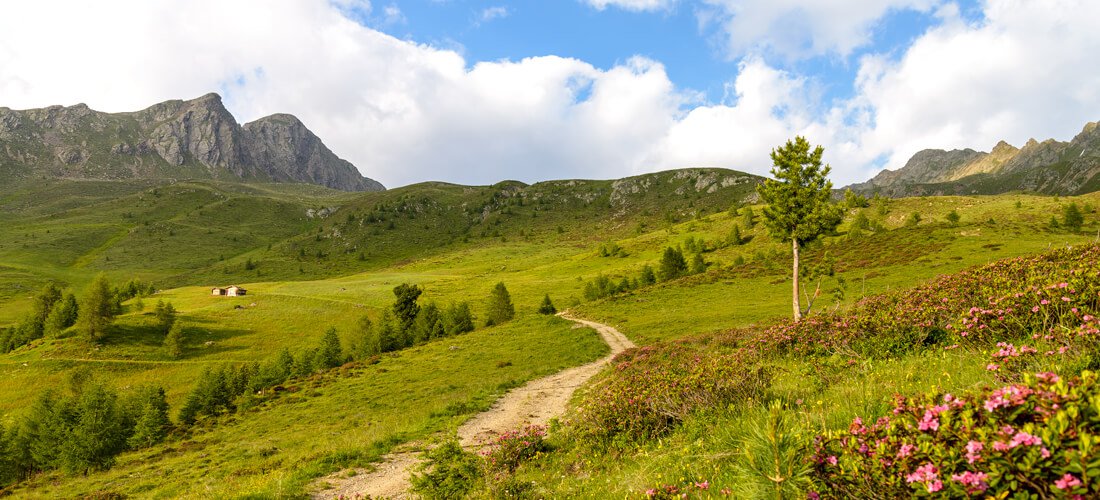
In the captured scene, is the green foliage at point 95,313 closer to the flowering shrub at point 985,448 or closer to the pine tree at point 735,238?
the flowering shrub at point 985,448

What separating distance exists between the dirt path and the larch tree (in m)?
17.0

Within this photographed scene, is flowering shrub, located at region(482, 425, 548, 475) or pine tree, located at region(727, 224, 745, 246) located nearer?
flowering shrub, located at region(482, 425, 548, 475)

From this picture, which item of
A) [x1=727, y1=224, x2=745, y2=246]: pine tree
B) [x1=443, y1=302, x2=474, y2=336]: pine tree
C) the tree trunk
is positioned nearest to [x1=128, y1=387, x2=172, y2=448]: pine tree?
[x1=443, y1=302, x2=474, y2=336]: pine tree

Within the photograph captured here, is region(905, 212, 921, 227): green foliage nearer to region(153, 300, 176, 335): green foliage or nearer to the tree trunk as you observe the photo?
the tree trunk

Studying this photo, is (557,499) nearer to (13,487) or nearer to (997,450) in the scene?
(997,450)

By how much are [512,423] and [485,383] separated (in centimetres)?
1042

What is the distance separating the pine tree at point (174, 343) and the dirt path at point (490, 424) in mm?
77819

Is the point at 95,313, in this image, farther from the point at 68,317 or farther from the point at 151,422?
the point at 151,422

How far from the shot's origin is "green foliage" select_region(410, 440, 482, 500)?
9648mm

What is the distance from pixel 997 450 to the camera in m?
2.83

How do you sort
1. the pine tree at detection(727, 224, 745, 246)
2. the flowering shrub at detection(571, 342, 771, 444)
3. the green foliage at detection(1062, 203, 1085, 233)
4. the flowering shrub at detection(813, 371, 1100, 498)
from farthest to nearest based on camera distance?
the pine tree at detection(727, 224, 745, 246), the green foliage at detection(1062, 203, 1085, 233), the flowering shrub at detection(571, 342, 771, 444), the flowering shrub at detection(813, 371, 1100, 498)

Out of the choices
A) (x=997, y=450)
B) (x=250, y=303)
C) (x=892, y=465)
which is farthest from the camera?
(x=250, y=303)

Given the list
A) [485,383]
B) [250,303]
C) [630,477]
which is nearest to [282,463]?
[485,383]

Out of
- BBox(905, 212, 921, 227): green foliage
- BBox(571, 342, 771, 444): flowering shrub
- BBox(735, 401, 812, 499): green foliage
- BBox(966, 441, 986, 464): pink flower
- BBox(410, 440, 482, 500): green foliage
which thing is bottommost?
BBox(410, 440, 482, 500): green foliage
